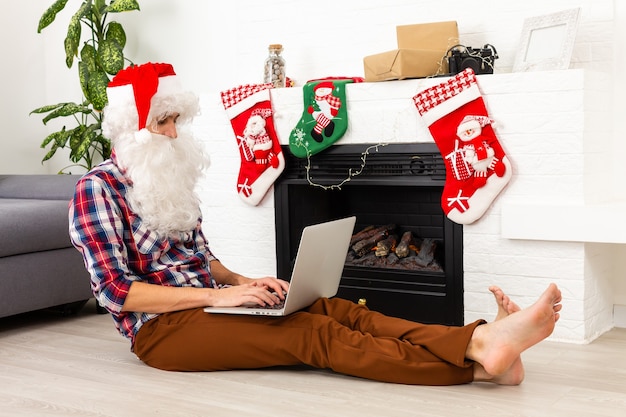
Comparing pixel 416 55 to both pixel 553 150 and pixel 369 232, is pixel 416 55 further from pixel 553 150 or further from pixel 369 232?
pixel 369 232

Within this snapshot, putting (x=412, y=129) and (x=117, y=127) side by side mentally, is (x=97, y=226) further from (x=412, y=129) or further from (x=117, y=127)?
(x=412, y=129)

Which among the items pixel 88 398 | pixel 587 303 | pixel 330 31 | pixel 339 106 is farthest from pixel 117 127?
pixel 587 303

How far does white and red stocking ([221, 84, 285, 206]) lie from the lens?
362cm

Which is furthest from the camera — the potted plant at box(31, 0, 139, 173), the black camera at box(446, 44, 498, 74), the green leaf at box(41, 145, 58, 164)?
the green leaf at box(41, 145, 58, 164)

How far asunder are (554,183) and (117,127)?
1594mm

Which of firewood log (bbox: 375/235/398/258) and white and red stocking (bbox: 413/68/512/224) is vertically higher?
white and red stocking (bbox: 413/68/512/224)

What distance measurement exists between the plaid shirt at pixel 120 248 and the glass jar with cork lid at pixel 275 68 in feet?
3.94

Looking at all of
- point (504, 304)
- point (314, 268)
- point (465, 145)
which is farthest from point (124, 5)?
point (504, 304)

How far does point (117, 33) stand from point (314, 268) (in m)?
2.49

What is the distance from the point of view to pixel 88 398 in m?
2.40

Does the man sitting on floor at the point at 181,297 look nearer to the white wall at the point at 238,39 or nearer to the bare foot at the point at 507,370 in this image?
the bare foot at the point at 507,370

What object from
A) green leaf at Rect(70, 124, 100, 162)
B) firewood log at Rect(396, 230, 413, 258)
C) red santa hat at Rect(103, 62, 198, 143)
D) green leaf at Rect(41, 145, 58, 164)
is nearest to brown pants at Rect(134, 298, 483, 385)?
red santa hat at Rect(103, 62, 198, 143)

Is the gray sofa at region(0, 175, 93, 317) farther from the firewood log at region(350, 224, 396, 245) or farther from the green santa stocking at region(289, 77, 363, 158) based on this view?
the firewood log at region(350, 224, 396, 245)

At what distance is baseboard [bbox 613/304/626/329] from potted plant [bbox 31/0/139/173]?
2.72m
